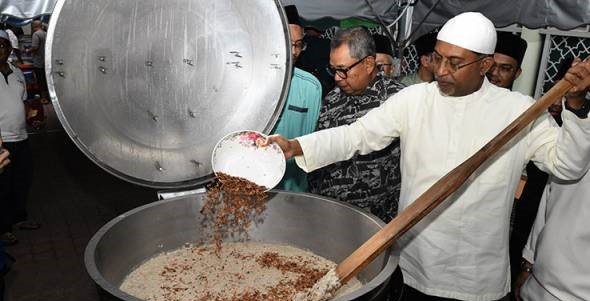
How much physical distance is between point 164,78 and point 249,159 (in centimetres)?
46

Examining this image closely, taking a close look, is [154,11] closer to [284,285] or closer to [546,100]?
[284,285]

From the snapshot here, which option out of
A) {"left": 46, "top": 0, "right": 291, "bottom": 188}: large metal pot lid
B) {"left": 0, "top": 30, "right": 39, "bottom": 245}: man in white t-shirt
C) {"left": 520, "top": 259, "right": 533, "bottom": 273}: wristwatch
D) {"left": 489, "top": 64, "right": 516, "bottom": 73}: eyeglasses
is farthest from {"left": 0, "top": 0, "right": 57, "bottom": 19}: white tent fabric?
{"left": 520, "top": 259, "right": 533, "bottom": 273}: wristwatch

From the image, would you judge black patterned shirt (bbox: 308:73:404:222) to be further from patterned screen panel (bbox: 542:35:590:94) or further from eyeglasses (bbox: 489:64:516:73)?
patterned screen panel (bbox: 542:35:590:94)

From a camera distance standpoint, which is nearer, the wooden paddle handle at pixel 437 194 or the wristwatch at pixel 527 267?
the wooden paddle handle at pixel 437 194

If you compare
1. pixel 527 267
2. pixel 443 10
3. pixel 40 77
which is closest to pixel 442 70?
pixel 527 267

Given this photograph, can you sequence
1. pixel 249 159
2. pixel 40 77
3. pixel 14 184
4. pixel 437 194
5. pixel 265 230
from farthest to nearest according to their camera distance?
pixel 40 77 < pixel 14 184 < pixel 265 230 < pixel 249 159 < pixel 437 194

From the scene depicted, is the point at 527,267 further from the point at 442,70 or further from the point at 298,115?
the point at 298,115

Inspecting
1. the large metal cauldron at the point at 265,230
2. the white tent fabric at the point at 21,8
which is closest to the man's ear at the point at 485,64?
the large metal cauldron at the point at 265,230

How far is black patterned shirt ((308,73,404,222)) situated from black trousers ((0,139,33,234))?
2.70 metres

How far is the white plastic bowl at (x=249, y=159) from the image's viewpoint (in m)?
1.78

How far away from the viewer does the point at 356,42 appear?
2295 millimetres

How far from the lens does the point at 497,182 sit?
167 centimetres

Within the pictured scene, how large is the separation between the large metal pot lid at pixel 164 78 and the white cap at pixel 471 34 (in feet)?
2.10

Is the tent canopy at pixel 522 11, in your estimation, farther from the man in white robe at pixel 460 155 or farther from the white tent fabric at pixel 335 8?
the man in white robe at pixel 460 155
